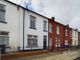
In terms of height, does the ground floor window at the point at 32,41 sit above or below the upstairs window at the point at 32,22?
below

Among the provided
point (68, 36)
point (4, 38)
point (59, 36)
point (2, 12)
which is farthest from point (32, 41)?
point (68, 36)

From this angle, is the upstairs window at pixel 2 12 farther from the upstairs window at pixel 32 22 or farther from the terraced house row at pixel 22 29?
the upstairs window at pixel 32 22

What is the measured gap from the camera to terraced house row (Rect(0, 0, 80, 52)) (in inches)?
878

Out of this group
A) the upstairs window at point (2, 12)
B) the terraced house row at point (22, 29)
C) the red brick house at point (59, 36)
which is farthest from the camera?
the red brick house at point (59, 36)

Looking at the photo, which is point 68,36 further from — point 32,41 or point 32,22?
point 32,22

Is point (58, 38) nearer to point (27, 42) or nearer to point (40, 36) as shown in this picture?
point (40, 36)

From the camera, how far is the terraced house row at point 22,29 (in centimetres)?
2231

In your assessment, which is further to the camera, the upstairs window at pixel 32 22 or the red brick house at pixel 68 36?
the red brick house at pixel 68 36

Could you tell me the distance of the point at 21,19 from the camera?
25609 mm

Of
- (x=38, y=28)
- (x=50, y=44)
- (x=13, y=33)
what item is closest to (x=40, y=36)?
(x=38, y=28)

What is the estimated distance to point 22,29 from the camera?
84.5ft

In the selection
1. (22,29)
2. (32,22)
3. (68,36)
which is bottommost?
(68,36)

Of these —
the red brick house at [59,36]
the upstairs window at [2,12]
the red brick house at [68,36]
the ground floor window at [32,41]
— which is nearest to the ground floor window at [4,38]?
the upstairs window at [2,12]

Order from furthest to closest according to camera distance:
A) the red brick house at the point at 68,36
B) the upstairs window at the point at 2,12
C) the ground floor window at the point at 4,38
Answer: the red brick house at the point at 68,36 < the upstairs window at the point at 2,12 < the ground floor window at the point at 4,38
